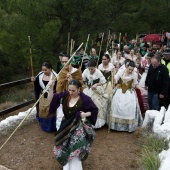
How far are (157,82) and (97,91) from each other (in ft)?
4.10

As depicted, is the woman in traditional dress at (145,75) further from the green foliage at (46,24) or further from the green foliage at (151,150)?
the green foliage at (46,24)

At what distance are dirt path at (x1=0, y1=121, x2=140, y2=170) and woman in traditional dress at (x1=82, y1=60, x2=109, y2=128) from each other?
272 millimetres

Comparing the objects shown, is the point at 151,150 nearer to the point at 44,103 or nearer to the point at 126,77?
the point at 126,77

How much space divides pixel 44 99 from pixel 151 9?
11638 millimetres

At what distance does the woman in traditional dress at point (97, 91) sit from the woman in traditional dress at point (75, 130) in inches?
64.5

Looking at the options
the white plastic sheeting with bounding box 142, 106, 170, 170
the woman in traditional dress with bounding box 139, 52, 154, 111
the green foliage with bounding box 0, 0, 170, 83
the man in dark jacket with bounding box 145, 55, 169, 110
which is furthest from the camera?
the green foliage with bounding box 0, 0, 170, 83

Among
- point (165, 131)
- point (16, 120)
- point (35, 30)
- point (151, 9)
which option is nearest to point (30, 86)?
point (35, 30)

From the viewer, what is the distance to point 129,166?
3984 mm

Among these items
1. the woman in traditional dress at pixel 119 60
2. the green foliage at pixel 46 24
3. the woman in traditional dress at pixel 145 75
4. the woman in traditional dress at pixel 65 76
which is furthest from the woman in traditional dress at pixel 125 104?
the green foliage at pixel 46 24

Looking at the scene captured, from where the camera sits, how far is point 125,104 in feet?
17.0

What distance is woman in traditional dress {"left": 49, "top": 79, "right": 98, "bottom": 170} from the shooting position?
3502 millimetres

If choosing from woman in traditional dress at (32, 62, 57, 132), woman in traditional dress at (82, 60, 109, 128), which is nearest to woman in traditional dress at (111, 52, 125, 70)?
woman in traditional dress at (82, 60, 109, 128)

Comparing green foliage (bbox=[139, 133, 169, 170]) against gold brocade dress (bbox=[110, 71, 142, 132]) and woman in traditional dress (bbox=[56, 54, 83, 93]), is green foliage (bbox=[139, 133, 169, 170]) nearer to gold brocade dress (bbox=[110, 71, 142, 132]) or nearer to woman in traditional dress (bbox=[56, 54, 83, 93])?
gold brocade dress (bbox=[110, 71, 142, 132])

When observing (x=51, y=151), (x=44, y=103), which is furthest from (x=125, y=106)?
(x=51, y=151)
